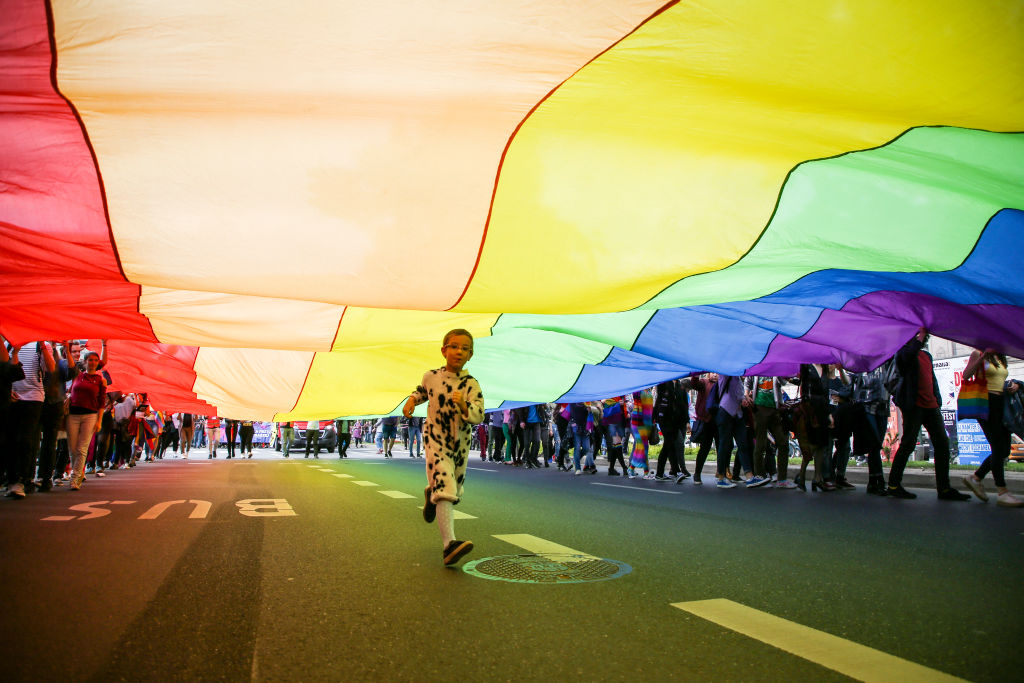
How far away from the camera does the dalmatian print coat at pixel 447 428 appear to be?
15.6ft

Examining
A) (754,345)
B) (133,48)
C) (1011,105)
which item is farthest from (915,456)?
(133,48)

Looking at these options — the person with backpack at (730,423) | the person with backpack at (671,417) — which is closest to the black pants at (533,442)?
the person with backpack at (671,417)

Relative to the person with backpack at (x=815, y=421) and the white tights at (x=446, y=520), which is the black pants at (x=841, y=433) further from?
the white tights at (x=446, y=520)

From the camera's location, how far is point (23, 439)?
28.3 feet

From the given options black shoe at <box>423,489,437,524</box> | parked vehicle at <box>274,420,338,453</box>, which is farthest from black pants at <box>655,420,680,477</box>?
parked vehicle at <box>274,420,338,453</box>

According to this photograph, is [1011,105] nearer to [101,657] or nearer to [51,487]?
[101,657]

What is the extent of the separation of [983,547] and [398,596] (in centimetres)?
417

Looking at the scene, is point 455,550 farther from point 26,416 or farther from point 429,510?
point 26,416

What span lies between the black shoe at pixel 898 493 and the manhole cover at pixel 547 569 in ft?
18.8

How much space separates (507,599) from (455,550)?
2.72ft

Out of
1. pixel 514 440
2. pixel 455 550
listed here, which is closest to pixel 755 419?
pixel 455 550

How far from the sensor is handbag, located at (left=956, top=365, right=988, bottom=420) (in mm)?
8117

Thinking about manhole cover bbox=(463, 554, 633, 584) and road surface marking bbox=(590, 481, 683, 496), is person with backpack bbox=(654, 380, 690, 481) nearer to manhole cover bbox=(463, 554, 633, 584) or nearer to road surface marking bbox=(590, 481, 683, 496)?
road surface marking bbox=(590, 481, 683, 496)

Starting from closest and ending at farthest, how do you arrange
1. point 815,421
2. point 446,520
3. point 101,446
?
point 446,520
point 815,421
point 101,446
